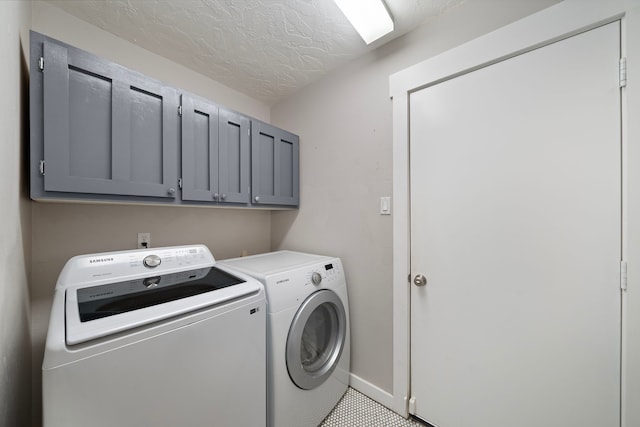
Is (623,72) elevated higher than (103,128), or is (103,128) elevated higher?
(623,72)

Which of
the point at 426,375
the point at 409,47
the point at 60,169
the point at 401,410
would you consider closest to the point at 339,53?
the point at 409,47

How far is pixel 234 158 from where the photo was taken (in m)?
1.60

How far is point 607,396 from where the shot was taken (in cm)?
91

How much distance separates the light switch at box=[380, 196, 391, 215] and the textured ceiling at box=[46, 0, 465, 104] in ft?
3.48

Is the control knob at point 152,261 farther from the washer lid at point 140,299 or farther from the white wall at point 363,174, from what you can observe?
the white wall at point 363,174

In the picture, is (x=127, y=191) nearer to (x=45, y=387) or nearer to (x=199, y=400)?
(x=45, y=387)

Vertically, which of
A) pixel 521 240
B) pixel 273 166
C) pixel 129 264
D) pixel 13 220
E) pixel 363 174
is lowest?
pixel 129 264

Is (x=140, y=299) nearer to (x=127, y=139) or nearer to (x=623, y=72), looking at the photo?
(x=127, y=139)

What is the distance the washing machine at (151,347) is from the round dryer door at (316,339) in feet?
0.66

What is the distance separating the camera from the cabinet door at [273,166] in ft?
5.67

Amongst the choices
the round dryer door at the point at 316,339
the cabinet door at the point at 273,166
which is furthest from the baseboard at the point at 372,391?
the cabinet door at the point at 273,166

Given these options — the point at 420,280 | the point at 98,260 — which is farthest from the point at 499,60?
the point at 98,260

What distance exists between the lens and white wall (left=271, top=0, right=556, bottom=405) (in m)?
1.45

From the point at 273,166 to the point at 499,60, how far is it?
1.53m
